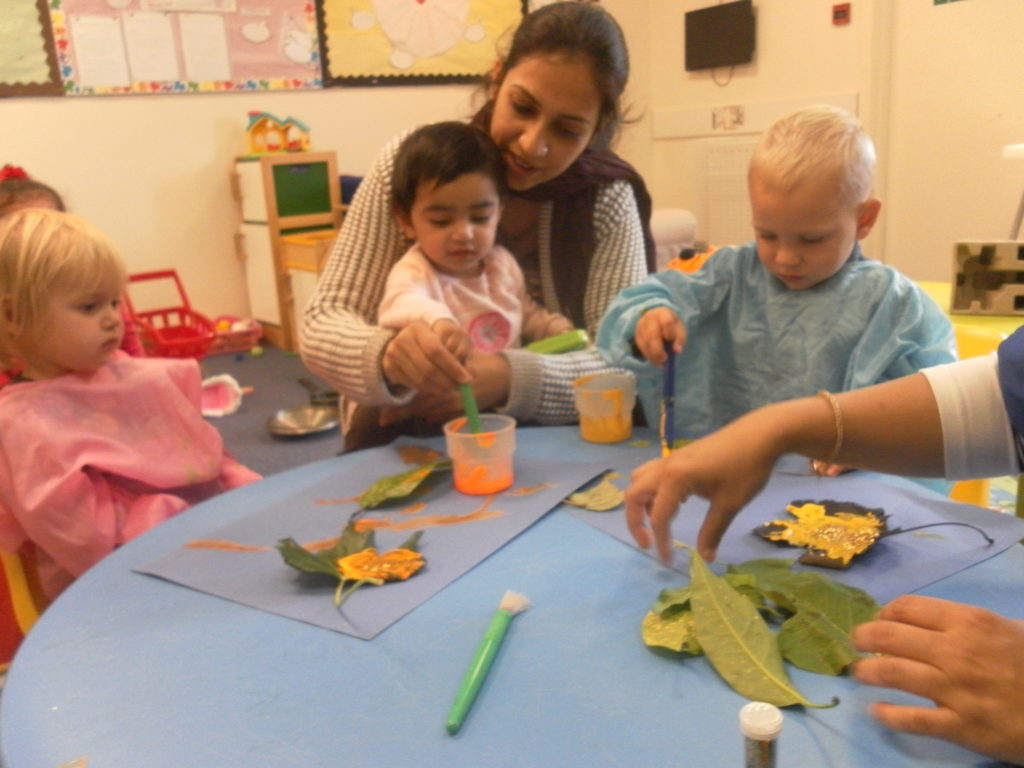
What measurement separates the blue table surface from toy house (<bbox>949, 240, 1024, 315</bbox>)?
1260mm

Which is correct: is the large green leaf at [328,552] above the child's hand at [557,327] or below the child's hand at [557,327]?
below

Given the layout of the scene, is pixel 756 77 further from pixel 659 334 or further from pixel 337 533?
pixel 337 533

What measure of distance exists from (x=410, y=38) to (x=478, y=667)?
385 centimetres

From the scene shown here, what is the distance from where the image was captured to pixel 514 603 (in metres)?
0.69

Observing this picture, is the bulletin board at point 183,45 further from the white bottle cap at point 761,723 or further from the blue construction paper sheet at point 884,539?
the white bottle cap at point 761,723

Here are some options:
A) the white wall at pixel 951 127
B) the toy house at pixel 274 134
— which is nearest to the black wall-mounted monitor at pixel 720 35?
the white wall at pixel 951 127

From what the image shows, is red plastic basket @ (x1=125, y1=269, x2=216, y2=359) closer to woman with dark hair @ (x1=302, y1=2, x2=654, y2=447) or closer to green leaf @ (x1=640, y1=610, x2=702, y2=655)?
woman with dark hair @ (x1=302, y1=2, x2=654, y2=447)

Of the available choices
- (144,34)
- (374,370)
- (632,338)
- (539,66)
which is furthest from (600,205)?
(144,34)

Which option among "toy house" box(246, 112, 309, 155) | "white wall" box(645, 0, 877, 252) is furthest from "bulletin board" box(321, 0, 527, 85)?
"white wall" box(645, 0, 877, 252)

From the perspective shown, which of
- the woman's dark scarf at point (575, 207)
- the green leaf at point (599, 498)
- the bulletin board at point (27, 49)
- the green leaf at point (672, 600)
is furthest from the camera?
the bulletin board at point (27, 49)

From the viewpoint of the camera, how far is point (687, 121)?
4.21m

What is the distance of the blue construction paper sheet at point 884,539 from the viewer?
28.3 inches

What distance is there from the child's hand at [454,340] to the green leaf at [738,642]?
478mm

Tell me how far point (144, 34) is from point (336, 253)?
2.66 metres
